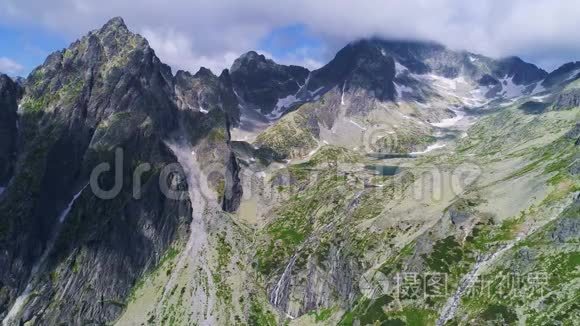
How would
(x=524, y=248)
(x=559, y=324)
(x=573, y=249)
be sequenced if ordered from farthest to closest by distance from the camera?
(x=524, y=248)
(x=573, y=249)
(x=559, y=324)

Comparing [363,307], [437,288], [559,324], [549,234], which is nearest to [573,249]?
[549,234]

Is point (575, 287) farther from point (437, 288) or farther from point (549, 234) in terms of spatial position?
point (437, 288)

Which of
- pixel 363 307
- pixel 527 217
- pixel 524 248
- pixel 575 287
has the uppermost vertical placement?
pixel 527 217

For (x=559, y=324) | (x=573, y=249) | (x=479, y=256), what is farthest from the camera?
(x=479, y=256)

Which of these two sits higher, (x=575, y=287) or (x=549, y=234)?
(x=549, y=234)

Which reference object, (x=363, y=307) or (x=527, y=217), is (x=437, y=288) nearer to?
(x=363, y=307)

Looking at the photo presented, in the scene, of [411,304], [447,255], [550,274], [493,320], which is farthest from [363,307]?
[550,274]

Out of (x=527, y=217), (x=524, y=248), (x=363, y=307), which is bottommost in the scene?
(x=363, y=307)

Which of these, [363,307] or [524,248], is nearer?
[524,248]

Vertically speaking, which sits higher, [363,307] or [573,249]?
[573,249]
